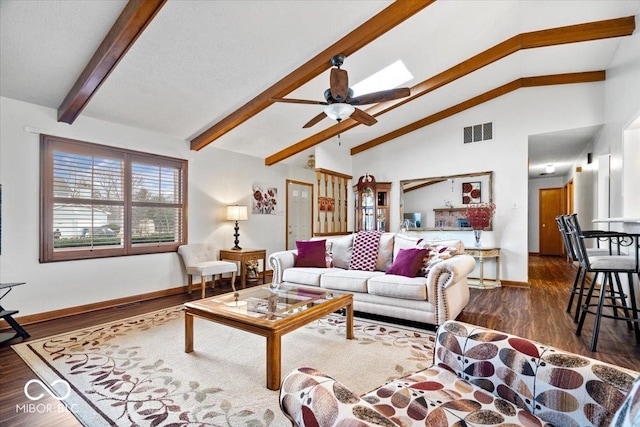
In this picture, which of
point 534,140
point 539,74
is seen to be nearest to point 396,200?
point 534,140

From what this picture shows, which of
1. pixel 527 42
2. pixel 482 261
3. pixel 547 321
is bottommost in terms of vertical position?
pixel 547 321

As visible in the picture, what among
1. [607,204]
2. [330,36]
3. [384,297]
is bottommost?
[384,297]

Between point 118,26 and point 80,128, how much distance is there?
1866 millimetres

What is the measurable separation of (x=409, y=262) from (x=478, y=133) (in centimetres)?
360

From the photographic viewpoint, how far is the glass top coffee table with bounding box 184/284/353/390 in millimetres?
2076

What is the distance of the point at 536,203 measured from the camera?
974 cm

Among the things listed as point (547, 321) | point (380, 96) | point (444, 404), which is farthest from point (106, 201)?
point (547, 321)

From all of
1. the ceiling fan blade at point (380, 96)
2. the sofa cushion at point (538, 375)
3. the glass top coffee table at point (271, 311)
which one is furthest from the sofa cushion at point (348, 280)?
the sofa cushion at point (538, 375)

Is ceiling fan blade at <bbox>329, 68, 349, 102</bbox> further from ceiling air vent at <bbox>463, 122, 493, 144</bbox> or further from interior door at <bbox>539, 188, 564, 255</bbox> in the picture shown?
interior door at <bbox>539, 188, 564, 255</bbox>

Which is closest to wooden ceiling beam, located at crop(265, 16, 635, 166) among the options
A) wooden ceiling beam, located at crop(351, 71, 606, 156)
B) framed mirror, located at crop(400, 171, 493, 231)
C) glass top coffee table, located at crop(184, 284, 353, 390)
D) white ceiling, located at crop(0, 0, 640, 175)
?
white ceiling, located at crop(0, 0, 640, 175)

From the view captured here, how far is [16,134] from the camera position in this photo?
3.38 meters

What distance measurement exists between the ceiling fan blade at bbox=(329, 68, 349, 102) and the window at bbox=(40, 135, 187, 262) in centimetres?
304

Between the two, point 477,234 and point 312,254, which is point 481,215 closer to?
point 477,234

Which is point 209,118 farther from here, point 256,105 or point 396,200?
point 396,200
